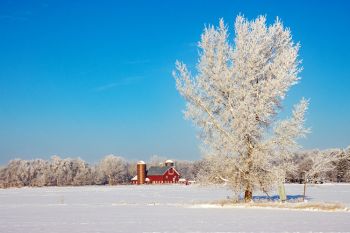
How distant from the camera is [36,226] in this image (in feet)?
67.3

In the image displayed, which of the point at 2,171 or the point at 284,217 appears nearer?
the point at 284,217

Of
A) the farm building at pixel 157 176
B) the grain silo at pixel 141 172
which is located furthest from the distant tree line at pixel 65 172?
the grain silo at pixel 141 172

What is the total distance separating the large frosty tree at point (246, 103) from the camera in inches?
1236

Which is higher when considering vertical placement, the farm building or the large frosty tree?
the large frosty tree

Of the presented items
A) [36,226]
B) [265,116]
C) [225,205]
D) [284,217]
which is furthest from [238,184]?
[36,226]

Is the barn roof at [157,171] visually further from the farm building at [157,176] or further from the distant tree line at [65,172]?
the distant tree line at [65,172]

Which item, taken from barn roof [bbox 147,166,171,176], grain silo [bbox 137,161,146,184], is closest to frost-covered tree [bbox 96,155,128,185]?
grain silo [bbox 137,161,146,184]

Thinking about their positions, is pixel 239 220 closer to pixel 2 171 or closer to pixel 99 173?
pixel 99 173

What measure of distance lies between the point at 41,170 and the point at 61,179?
848 centimetres

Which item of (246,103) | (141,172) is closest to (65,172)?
(141,172)

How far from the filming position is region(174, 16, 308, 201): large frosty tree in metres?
31.4

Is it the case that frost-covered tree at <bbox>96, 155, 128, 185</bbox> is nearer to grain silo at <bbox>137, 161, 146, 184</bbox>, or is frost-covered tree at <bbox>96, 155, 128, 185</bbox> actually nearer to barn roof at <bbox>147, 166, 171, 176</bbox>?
grain silo at <bbox>137, 161, 146, 184</bbox>

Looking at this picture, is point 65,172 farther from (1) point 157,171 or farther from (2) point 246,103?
(2) point 246,103

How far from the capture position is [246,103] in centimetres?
3109
